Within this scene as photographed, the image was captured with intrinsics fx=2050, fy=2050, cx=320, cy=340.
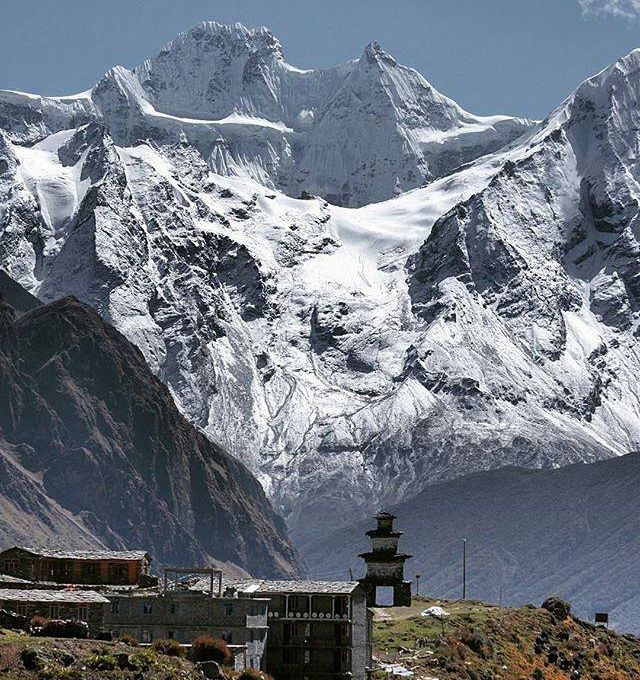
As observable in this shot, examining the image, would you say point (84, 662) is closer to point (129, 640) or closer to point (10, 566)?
point (129, 640)

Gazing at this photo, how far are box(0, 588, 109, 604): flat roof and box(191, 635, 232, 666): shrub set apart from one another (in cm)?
1034

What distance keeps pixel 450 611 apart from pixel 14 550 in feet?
143

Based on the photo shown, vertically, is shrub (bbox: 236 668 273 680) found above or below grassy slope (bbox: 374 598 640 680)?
below

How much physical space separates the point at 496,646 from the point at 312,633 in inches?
1595

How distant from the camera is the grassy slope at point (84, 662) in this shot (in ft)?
334

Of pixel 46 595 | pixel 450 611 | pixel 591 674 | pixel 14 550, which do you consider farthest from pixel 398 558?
pixel 46 595

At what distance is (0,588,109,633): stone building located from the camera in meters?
123

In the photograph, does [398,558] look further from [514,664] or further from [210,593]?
[210,593]

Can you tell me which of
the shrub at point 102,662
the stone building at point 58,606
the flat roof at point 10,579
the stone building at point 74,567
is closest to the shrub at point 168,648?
the shrub at point 102,662

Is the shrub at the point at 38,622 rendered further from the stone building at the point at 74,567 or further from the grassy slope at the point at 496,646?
the grassy slope at the point at 496,646

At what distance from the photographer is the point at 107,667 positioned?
10606 centimetres

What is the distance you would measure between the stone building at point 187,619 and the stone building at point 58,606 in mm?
782

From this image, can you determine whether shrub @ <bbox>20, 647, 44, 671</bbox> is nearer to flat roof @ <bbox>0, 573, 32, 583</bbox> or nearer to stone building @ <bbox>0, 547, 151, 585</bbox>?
flat roof @ <bbox>0, 573, 32, 583</bbox>

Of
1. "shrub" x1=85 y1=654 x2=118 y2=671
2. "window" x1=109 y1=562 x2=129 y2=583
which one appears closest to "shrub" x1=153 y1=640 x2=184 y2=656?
"shrub" x1=85 y1=654 x2=118 y2=671
